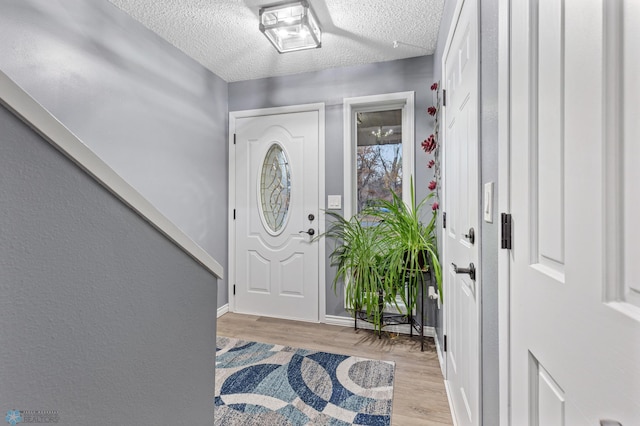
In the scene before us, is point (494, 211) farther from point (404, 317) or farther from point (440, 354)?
point (404, 317)

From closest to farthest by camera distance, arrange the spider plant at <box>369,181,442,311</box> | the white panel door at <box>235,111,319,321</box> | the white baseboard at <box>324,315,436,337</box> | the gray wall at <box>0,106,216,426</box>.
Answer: the gray wall at <box>0,106,216,426</box> < the spider plant at <box>369,181,442,311</box> < the white baseboard at <box>324,315,436,337</box> < the white panel door at <box>235,111,319,321</box>

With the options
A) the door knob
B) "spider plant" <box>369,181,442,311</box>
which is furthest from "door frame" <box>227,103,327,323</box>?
the door knob

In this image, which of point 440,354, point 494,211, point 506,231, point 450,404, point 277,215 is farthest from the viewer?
point 277,215

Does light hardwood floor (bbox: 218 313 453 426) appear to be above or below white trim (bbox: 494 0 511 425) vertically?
below

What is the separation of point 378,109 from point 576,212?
103 inches

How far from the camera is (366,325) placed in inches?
109

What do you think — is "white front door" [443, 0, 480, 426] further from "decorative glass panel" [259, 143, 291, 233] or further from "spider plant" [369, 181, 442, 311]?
"decorative glass panel" [259, 143, 291, 233]

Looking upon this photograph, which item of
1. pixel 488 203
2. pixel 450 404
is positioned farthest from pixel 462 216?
pixel 450 404

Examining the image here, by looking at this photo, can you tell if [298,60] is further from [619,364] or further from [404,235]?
[619,364]

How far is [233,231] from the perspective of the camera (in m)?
3.23

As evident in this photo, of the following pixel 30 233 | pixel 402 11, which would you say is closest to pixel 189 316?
pixel 30 233

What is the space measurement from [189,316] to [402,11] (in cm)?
233

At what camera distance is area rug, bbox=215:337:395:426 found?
1.59 metres

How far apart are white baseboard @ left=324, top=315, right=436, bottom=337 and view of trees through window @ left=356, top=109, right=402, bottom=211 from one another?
1.08 meters
